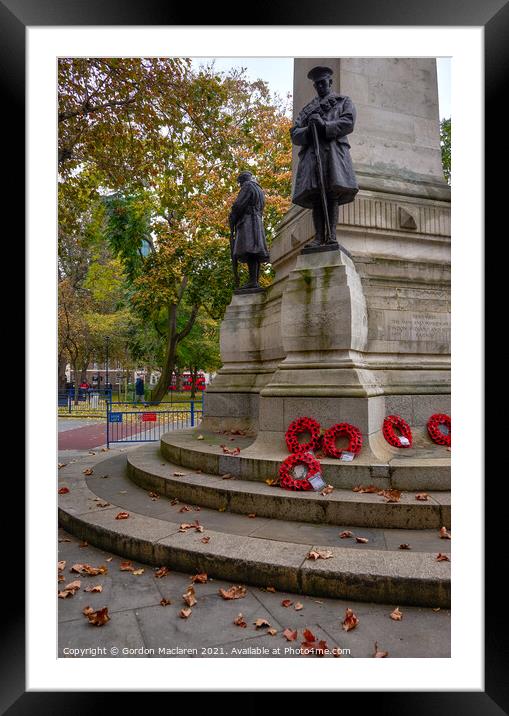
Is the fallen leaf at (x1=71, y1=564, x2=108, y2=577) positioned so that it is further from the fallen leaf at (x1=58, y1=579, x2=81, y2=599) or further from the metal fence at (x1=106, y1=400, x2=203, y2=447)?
the metal fence at (x1=106, y1=400, x2=203, y2=447)

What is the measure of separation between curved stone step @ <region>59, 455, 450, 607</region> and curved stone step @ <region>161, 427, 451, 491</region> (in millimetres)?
1150

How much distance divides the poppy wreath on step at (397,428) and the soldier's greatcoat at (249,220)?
4.77 meters

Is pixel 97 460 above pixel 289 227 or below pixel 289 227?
below

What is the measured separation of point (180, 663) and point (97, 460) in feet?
20.0

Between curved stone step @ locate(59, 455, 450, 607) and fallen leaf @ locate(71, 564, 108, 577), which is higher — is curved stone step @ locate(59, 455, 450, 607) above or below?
above

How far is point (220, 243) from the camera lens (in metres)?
21.5

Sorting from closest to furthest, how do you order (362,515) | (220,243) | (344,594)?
(344,594)
(362,515)
(220,243)

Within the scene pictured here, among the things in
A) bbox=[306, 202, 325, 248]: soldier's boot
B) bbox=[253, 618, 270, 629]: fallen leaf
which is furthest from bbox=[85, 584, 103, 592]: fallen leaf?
bbox=[306, 202, 325, 248]: soldier's boot

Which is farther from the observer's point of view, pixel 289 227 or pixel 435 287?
pixel 289 227

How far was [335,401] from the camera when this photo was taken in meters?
5.15

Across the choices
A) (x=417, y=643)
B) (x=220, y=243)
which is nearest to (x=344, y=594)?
(x=417, y=643)

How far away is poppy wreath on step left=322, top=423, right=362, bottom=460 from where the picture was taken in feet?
15.9

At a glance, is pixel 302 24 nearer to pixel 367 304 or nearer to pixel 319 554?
pixel 319 554

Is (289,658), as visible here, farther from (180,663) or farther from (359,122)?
(359,122)
